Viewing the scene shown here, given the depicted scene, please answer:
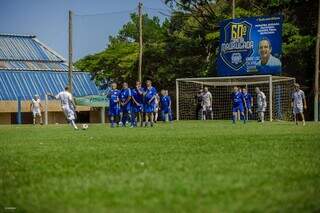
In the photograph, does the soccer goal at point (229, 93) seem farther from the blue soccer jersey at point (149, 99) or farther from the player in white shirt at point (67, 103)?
the player in white shirt at point (67, 103)

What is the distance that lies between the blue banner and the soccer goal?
0.57m

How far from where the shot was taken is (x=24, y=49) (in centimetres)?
6122

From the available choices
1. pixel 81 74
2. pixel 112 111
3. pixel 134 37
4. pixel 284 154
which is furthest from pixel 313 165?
pixel 134 37

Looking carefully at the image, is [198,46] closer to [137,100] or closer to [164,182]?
[137,100]

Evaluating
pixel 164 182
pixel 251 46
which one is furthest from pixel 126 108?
pixel 164 182

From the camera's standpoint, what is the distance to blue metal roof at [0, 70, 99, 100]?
5216cm

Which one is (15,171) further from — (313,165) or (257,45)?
(257,45)

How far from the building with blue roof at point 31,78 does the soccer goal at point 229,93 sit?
11088 millimetres

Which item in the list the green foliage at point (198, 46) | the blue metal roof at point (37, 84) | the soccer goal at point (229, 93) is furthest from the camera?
the blue metal roof at point (37, 84)

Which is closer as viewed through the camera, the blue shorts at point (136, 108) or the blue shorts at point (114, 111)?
the blue shorts at point (136, 108)

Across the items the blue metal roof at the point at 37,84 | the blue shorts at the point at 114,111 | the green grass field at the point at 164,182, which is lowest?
the green grass field at the point at 164,182

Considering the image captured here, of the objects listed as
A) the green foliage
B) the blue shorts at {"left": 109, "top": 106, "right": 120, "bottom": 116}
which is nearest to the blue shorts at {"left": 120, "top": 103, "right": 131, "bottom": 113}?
the blue shorts at {"left": 109, "top": 106, "right": 120, "bottom": 116}

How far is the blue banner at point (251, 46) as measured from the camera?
36656mm

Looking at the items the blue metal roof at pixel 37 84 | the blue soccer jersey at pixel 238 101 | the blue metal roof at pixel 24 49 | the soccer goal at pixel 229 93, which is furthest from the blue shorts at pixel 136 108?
the blue metal roof at pixel 24 49
